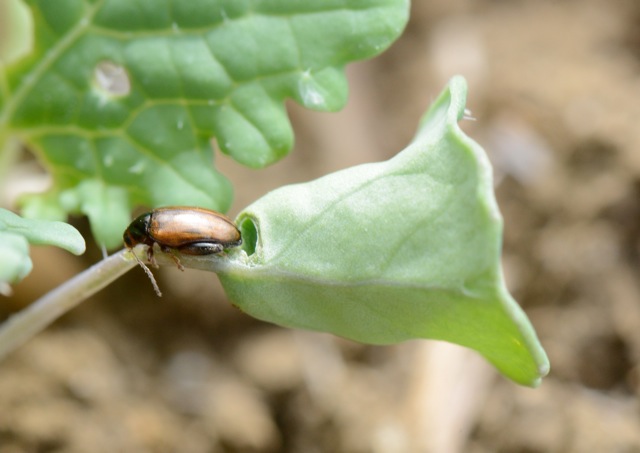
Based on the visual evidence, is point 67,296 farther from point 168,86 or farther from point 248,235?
point 168,86

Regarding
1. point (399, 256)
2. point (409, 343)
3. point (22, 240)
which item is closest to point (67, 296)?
point (22, 240)

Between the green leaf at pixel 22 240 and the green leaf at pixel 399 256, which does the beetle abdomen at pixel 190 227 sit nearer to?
the green leaf at pixel 399 256

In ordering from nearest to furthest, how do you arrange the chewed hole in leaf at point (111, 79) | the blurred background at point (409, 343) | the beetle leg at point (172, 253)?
the beetle leg at point (172, 253) → the chewed hole in leaf at point (111, 79) → the blurred background at point (409, 343)

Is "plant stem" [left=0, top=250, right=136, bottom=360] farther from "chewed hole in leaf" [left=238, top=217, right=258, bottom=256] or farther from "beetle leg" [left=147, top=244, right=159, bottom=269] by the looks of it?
→ "chewed hole in leaf" [left=238, top=217, right=258, bottom=256]

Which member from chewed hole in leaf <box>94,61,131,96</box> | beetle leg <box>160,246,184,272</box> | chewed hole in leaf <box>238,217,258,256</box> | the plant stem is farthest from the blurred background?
chewed hole in leaf <box>238,217,258,256</box>

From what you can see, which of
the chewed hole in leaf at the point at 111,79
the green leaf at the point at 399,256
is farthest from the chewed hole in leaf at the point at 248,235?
the chewed hole in leaf at the point at 111,79

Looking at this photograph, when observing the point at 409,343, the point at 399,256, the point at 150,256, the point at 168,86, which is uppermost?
the point at 168,86
